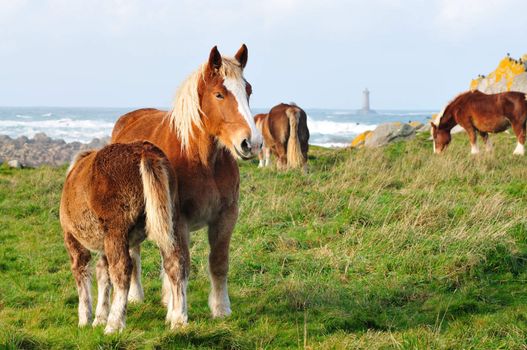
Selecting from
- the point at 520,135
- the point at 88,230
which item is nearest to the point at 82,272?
the point at 88,230

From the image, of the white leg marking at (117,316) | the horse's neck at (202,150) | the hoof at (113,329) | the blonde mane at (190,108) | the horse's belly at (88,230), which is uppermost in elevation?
the blonde mane at (190,108)

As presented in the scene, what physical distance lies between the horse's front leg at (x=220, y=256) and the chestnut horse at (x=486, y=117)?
490 inches

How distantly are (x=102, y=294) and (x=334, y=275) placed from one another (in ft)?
8.71

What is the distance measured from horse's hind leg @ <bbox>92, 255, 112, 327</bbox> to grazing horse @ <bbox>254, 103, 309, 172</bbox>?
364 inches

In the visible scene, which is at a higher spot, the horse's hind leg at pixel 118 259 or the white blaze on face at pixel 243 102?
the white blaze on face at pixel 243 102

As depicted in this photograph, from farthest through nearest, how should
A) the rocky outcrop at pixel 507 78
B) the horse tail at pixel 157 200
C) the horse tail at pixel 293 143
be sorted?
the rocky outcrop at pixel 507 78 < the horse tail at pixel 293 143 < the horse tail at pixel 157 200

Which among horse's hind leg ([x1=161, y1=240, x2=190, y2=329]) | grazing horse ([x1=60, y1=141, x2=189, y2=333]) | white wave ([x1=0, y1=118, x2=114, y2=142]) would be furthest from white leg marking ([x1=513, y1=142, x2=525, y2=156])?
white wave ([x1=0, y1=118, x2=114, y2=142])

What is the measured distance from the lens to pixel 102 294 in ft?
16.0

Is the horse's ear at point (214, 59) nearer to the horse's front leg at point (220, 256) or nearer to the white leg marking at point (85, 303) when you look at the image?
the horse's front leg at point (220, 256)

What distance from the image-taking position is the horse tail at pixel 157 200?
4.19m

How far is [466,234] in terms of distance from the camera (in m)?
7.15

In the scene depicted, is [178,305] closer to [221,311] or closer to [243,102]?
[221,311]

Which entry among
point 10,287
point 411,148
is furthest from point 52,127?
point 10,287

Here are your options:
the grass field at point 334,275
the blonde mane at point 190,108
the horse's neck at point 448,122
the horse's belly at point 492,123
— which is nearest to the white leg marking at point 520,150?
the horse's belly at point 492,123
